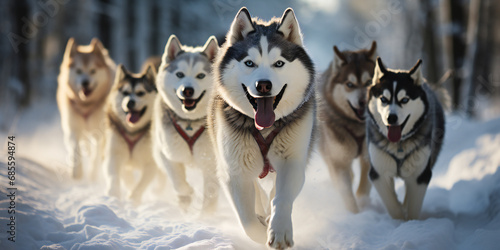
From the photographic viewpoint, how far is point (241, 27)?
9.91ft

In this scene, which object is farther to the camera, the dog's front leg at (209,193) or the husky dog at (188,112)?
the dog's front leg at (209,193)

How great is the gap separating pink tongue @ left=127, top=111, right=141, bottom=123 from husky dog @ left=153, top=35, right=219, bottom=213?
1.78ft

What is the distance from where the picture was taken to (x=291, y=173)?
9.58 ft

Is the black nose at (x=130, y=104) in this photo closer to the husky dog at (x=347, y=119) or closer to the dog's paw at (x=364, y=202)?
the husky dog at (x=347, y=119)

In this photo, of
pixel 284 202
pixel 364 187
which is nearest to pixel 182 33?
pixel 364 187

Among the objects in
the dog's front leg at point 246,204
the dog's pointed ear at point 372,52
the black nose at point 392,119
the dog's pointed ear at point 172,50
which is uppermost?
the dog's pointed ear at point 172,50

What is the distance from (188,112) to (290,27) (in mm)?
1576

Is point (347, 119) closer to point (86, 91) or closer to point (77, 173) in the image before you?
point (86, 91)

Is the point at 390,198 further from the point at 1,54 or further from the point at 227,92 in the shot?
the point at 1,54

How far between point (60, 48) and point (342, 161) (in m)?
15.5

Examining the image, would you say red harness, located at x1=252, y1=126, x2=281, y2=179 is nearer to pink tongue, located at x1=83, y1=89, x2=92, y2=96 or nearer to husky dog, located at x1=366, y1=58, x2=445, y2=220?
husky dog, located at x1=366, y1=58, x2=445, y2=220

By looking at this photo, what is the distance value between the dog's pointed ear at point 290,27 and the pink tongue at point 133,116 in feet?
8.62

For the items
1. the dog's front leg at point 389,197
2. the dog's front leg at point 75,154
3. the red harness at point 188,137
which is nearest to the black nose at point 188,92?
the red harness at point 188,137

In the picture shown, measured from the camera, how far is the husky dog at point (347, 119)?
449 centimetres
